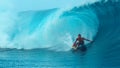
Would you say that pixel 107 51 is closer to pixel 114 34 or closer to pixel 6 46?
pixel 114 34

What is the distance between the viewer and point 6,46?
12.6 metres

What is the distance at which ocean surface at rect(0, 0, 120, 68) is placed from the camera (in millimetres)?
10094

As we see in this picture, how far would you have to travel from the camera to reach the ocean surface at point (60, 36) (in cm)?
1009

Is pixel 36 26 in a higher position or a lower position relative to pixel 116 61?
higher

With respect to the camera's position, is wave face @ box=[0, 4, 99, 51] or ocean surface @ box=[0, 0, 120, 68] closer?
ocean surface @ box=[0, 0, 120, 68]

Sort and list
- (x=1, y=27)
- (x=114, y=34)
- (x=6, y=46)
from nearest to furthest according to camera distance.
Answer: (x=114, y=34)
(x=6, y=46)
(x=1, y=27)

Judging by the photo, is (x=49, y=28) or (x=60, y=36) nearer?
(x=60, y=36)

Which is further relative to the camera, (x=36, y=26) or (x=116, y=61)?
(x=36, y=26)

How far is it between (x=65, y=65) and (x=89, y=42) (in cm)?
Answer: 213

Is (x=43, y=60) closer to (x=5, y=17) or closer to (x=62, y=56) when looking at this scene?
(x=62, y=56)

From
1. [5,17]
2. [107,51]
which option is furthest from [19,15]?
[107,51]

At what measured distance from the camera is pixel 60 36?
12414 millimetres

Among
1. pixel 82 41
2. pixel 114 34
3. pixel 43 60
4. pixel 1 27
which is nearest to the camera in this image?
pixel 43 60

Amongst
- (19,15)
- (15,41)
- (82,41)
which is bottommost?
(82,41)
